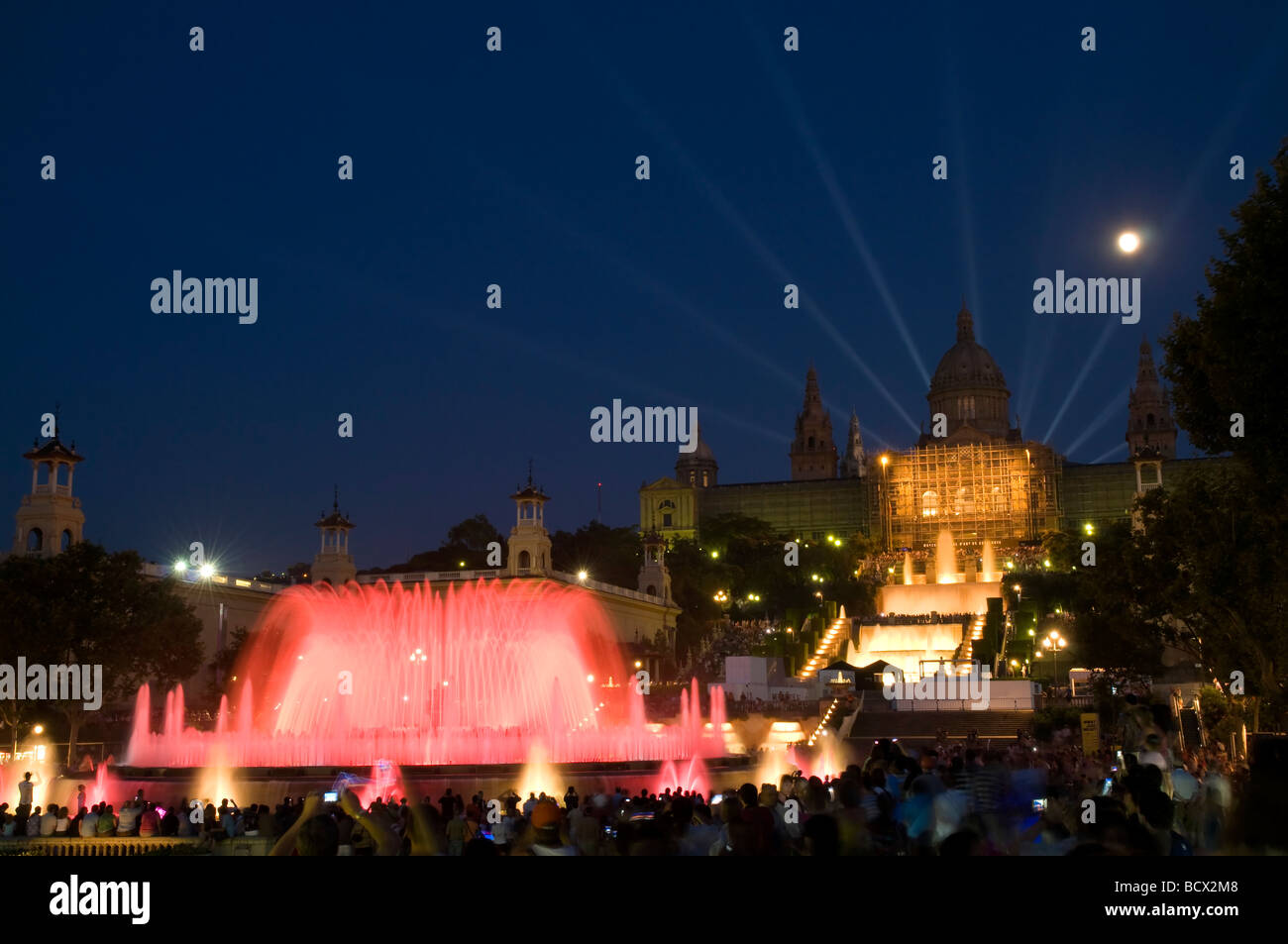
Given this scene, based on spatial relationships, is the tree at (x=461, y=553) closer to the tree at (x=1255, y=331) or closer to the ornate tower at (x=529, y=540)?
the ornate tower at (x=529, y=540)

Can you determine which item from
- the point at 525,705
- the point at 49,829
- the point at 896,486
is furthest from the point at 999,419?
the point at 49,829

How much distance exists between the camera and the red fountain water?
90.2 feet

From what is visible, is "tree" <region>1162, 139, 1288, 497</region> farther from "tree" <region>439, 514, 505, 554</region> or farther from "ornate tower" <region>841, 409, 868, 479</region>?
"ornate tower" <region>841, 409, 868, 479</region>

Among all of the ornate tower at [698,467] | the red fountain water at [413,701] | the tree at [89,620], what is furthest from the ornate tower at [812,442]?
the tree at [89,620]

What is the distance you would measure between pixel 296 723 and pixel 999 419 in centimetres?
11529

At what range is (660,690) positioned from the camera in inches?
2250

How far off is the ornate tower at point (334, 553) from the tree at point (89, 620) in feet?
80.4

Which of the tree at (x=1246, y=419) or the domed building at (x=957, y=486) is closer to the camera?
the tree at (x=1246, y=419)

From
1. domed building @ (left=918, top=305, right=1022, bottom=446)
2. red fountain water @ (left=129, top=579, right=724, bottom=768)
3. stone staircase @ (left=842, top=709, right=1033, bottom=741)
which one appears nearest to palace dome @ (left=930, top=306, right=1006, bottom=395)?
domed building @ (left=918, top=305, right=1022, bottom=446)

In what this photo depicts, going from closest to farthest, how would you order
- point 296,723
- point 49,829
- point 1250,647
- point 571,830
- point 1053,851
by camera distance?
point 1053,851 → point 571,830 → point 49,829 → point 1250,647 → point 296,723

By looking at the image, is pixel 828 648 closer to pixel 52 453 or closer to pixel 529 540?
pixel 529 540

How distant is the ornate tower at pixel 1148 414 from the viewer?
140 metres

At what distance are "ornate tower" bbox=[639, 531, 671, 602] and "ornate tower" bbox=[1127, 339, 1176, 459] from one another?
236 feet
